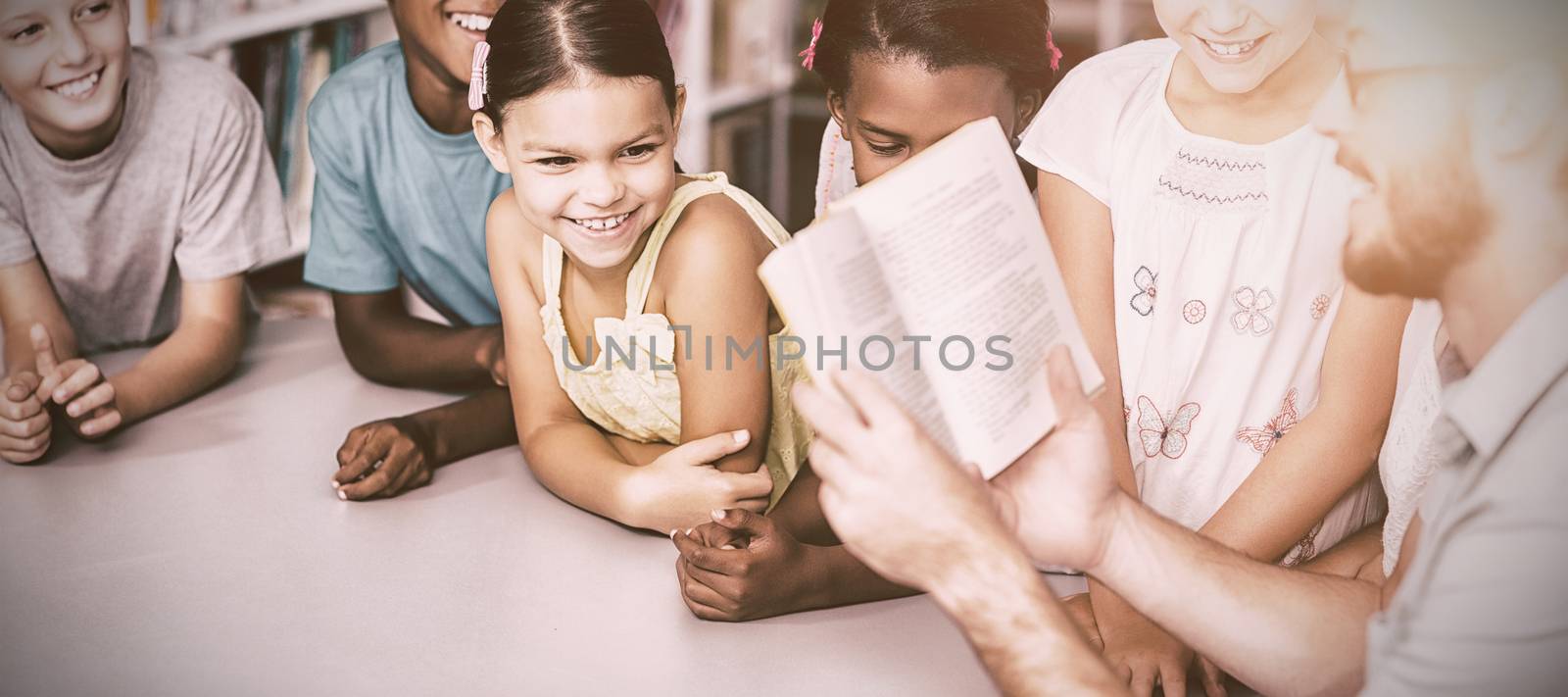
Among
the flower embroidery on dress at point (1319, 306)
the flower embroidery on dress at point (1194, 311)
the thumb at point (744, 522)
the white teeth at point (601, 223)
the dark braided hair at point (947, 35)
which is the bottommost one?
the thumb at point (744, 522)

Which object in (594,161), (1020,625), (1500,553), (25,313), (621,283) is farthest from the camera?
(25,313)

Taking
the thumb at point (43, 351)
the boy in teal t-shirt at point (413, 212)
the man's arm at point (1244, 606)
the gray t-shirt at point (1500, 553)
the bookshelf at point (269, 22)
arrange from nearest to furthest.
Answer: the gray t-shirt at point (1500, 553), the man's arm at point (1244, 606), the thumb at point (43, 351), the boy in teal t-shirt at point (413, 212), the bookshelf at point (269, 22)

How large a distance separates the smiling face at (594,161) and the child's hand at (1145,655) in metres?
0.62

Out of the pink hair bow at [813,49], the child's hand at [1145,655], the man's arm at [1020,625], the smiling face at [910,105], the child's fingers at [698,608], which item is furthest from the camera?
the pink hair bow at [813,49]

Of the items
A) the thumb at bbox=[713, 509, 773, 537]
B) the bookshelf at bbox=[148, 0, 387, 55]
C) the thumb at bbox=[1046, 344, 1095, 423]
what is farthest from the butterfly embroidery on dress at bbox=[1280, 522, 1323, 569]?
the bookshelf at bbox=[148, 0, 387, 55]

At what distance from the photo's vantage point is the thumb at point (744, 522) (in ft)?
4.04

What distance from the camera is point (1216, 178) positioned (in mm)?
1151

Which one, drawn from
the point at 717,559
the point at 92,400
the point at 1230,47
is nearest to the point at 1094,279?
the point at 1230,47

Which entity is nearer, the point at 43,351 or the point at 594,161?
the point at 594,161

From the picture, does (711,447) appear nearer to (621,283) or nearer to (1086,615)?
(621,283)

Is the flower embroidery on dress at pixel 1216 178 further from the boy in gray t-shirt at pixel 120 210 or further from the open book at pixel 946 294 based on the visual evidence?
the boy in gray t-shirt at pixel 120 210

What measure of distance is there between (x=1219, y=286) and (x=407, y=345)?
1.11m

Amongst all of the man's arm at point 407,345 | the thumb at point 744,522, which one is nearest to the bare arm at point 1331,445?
the thumb at point 744,522

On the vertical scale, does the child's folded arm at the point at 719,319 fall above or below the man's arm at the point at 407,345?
above
